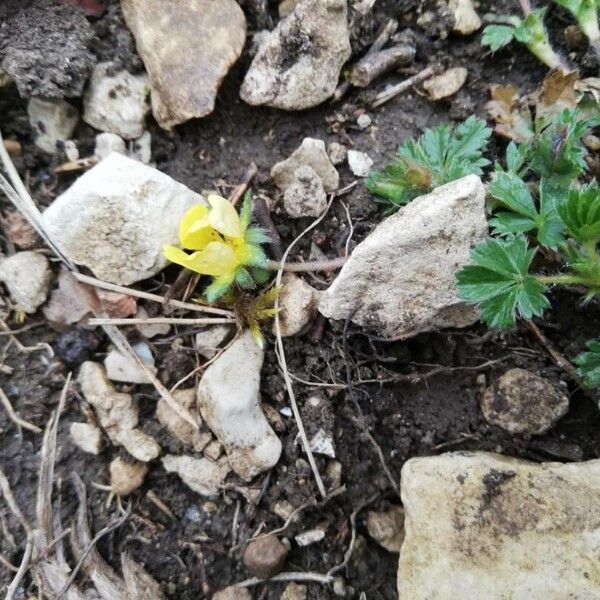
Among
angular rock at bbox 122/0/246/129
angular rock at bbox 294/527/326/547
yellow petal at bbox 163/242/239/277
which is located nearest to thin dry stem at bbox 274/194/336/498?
angular rock at bbox 294/527/326/547

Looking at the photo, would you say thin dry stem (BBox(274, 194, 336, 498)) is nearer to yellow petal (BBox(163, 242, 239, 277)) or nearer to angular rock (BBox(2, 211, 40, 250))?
yellow petal (BBox(163, 242, 239, 277))

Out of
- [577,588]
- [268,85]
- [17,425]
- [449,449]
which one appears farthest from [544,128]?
[17,425]

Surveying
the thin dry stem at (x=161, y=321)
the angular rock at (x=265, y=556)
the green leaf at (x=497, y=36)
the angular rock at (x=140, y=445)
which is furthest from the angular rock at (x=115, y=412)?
the green leaf at (x=497, y=36)

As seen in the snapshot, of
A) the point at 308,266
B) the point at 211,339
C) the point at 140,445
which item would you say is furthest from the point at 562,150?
the point at 140,445

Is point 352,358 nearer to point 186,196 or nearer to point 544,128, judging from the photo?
point 186,196

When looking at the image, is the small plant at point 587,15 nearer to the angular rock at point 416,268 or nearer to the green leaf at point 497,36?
the green leaf at point 497,36

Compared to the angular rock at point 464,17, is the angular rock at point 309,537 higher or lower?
lower
